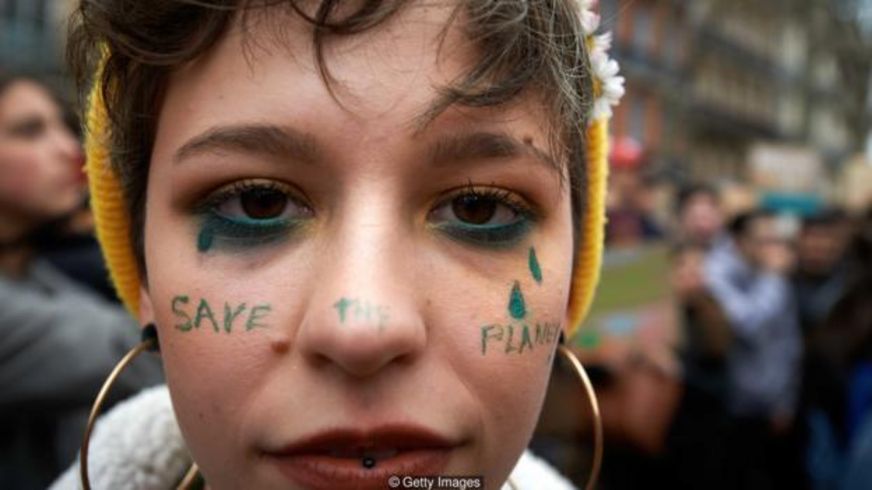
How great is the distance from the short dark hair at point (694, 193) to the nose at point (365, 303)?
4.38 meters

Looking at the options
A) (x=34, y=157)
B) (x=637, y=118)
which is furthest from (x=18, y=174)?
(x=637, y=118)

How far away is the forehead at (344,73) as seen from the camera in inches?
38.9

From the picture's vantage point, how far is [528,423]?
1089mm

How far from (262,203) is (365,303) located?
0.20 meters

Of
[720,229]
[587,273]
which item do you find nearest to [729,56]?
[720,229]

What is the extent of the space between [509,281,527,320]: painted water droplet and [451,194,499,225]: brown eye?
9 cm

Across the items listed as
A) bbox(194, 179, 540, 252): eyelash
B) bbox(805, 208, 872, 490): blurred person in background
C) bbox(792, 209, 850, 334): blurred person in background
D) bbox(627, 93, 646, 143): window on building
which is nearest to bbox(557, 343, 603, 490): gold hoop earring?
bbox(194, 179, 540, 252): eyelash

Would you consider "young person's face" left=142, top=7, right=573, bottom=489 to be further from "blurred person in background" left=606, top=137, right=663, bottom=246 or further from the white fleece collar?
"blurred person in background" left=606, top=137, right=663, bottom=246

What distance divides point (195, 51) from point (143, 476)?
0.70 metres

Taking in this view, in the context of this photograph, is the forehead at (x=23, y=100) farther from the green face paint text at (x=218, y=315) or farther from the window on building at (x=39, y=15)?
the window on building at (x=39, y=15)

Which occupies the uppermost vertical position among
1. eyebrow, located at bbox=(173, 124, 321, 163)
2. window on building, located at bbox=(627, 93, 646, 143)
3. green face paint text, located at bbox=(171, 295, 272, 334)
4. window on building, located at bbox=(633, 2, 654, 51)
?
window on building, located at bbox=(633, 2, 654, 51)

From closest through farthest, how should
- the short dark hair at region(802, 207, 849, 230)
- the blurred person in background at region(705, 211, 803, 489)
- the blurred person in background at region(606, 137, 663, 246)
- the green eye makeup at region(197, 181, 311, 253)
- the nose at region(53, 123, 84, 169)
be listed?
the green eye makeup at region(197, 181, 311, 253) < the nose at region(53, 123, 84, 169) < the blurred person in background at region(606, 137, 663, 246) < the blurred person in background at region(705, 211, 803, 489) < the short dark hair at region(802, 207, 849, 230)

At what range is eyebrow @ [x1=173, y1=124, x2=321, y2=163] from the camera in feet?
3.25

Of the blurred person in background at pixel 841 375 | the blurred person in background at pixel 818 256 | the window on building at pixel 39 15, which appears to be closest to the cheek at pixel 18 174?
the blurred person in background at pixel 841 375
